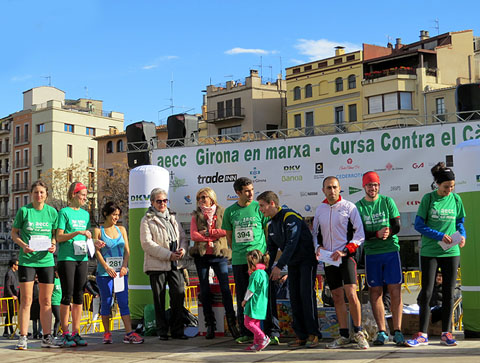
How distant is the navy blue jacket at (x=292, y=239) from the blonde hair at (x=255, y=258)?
9.6 inches

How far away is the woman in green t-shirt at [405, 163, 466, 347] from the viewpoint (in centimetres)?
795

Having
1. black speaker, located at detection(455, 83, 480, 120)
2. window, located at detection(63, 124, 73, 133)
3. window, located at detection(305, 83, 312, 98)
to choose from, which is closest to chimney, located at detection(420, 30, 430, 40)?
window, located at detection(305, 83, 312, 98)

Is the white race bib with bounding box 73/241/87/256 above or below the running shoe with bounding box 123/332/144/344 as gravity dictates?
above

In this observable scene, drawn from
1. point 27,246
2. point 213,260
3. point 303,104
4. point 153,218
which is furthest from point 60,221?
point 303,104

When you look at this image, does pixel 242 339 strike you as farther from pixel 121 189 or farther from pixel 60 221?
pixel 121 189

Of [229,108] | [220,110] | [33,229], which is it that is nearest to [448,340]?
[33,229]

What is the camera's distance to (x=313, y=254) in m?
8.11

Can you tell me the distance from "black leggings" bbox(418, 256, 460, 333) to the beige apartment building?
53727mm

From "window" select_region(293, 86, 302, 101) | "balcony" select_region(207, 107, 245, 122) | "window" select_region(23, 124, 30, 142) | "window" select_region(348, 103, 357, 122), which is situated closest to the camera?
"window" select_region(348, 103, 357, 122)

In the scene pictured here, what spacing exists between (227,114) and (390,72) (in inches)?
661

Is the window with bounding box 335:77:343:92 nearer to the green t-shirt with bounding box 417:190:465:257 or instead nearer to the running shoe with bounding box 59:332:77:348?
the green t-shirt with bounding box 417:190:465:257

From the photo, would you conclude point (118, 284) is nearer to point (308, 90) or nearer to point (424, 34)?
point (308, 90)

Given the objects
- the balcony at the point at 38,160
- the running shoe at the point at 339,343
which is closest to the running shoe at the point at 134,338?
the running shoe at the point at 339,343

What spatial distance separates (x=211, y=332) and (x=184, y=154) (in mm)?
5127
